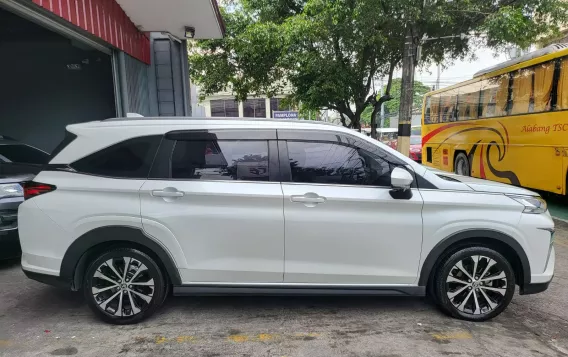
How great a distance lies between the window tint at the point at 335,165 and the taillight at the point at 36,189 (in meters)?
2.09

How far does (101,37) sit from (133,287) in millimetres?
5331

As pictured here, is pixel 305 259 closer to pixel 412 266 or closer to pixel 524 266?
pixel 412 266

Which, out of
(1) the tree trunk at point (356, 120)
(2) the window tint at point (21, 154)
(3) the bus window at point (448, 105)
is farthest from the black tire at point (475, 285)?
(1) the tree trunk at point (356, 120)

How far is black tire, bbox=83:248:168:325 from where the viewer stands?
338cm

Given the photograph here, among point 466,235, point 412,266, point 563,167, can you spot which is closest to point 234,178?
point 412,266

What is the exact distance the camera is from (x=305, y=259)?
3371mm

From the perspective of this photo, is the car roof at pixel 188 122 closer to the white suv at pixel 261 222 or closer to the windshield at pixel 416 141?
the white suv at pixel 261 222

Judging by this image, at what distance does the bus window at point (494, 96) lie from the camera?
9.35 metres

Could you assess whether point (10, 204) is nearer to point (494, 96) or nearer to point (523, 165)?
point (523, 165)

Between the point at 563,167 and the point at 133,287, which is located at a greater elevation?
the point at 563,167

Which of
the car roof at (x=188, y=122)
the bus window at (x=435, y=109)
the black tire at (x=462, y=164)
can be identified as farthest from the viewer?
the bus window at (x=435, y=109)

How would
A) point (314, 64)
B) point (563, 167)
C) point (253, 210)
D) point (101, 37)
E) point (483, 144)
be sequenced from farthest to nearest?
1. point (314, 64)
2. point (483, 144)
3. point (563, 167)
4. point (101, 37)
5. point (253, 210)

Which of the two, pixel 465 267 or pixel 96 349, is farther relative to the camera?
pixel 465 267

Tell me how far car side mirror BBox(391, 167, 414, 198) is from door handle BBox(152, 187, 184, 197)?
5.79 ft
